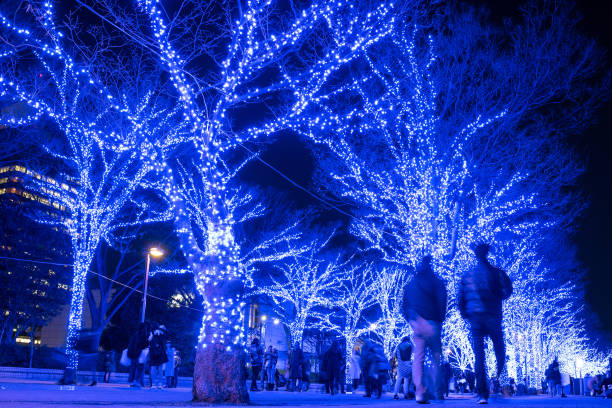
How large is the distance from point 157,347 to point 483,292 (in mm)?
9286

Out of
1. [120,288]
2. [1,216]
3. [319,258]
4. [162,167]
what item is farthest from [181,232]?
[319,258]

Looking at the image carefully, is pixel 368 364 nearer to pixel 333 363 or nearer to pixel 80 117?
pixel 333 363

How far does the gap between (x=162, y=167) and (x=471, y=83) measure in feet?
30.3

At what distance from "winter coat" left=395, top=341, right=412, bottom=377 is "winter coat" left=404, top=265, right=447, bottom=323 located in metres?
6.20

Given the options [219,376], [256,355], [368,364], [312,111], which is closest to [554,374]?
[368,364]

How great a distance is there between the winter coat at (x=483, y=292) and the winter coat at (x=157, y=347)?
8932 mm

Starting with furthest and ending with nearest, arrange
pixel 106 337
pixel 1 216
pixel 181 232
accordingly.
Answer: pixel 106 337 < pixel 1 216 < pixel 181 232

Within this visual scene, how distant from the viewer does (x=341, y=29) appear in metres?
11.9

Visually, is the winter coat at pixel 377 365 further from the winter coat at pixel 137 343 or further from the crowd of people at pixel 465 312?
the crowd of people at pixel 465 312

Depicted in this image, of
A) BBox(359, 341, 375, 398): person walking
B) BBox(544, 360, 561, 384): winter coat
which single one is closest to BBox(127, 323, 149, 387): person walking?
BBox(359, 341, 375, 398): person walking

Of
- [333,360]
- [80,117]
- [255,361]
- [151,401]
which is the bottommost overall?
[151,401]

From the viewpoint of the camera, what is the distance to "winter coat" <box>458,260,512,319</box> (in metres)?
7.14

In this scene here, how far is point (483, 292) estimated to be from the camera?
7.15 m

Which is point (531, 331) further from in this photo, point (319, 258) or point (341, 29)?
point (341, 29)
